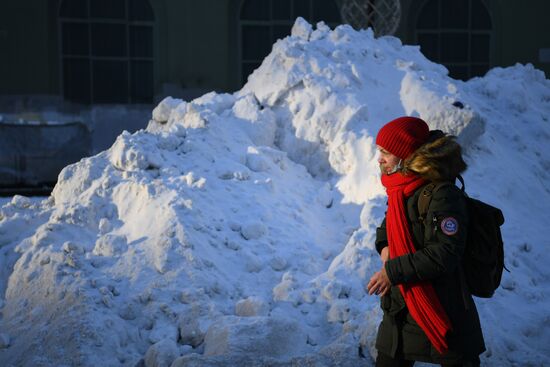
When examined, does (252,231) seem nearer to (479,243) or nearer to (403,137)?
(403,137)

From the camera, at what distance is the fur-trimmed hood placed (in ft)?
9.57

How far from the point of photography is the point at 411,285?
291cm

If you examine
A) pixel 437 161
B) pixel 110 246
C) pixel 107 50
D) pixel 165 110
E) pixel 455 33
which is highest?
pixel 455 33

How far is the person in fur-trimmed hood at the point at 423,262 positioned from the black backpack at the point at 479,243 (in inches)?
1.5

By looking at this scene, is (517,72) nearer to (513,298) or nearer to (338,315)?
(513,298)

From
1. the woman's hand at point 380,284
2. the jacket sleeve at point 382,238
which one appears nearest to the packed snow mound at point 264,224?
the jacket sleeve at point 382,238

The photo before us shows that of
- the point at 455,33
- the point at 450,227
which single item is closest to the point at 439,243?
the point at 450,227

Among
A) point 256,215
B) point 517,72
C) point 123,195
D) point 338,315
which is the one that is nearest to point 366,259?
point 338,315

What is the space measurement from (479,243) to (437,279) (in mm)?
211

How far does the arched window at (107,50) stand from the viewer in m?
11.1

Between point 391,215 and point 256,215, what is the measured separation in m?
2.59

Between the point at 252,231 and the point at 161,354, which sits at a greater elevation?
the point at 252,231

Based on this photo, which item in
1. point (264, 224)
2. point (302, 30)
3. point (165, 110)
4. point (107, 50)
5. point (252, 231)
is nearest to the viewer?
point (252, 231)

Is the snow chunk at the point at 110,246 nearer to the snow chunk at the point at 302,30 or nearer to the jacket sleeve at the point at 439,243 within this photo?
the jacket sleeve at the point at 439,243
